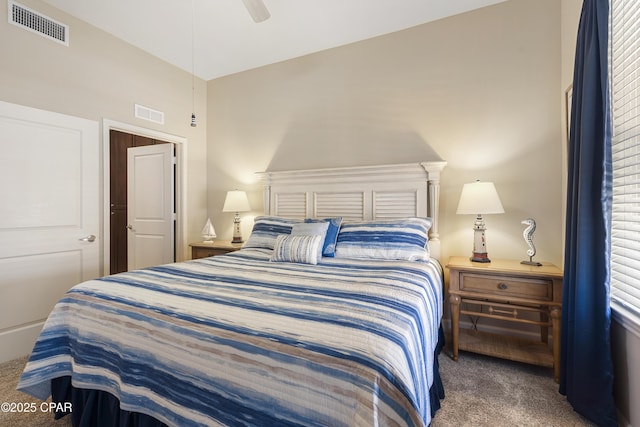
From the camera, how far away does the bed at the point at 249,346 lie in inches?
35.3

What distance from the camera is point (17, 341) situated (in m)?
2.37

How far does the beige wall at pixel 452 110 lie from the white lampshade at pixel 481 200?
36 cm

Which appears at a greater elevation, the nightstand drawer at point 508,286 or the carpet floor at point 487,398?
the nightstand drawer at point 508,286

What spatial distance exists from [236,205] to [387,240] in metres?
1.90

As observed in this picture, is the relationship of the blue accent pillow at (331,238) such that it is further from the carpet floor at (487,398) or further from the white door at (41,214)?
the white door at (41,214)

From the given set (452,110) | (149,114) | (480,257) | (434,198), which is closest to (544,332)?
(480,257)

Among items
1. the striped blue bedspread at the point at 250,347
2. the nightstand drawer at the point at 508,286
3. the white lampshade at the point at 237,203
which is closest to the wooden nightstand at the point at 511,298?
the nightstand drawer at the point at 508,286

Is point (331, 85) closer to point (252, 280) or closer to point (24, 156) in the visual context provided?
point (252, 280)

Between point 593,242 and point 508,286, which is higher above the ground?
point 593,242

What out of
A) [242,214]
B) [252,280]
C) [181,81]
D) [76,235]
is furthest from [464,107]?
[76,235]

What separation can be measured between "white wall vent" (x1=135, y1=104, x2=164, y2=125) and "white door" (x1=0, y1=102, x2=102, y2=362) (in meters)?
0.50

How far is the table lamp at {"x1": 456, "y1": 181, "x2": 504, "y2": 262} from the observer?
89.0 inches

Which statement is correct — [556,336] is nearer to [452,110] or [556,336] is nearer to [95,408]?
[452,110]

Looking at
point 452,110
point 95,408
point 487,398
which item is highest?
point 452,110
